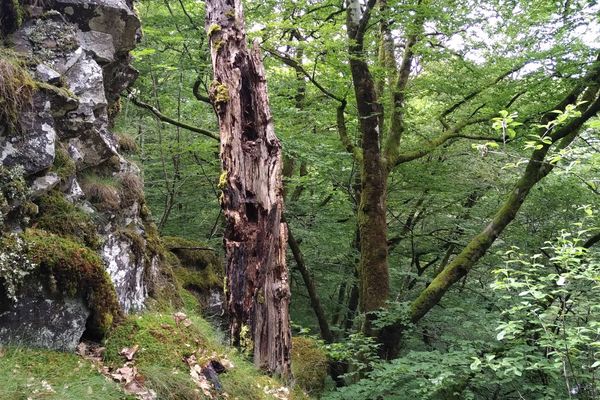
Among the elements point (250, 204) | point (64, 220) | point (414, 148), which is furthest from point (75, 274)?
point (414, 148)

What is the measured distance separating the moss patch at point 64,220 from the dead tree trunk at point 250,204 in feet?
4.17

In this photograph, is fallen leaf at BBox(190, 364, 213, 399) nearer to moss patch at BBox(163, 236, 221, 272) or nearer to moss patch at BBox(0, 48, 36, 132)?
moss patch at BBox(0, 48, 36, 132)

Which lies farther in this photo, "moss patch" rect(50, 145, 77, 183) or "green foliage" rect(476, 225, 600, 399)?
"moss patch" rect(50, 145, 77, 183)

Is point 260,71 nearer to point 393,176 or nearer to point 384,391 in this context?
point 384,391

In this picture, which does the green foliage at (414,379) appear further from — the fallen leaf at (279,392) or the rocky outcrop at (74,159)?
the rocky outcrop at (74,159)

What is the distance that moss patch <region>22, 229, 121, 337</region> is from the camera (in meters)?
3.06

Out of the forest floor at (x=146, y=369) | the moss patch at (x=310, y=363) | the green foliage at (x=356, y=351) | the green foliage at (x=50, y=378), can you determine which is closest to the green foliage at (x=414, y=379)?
the green foliage at (x=356, y=351)

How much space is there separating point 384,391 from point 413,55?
18.3ft

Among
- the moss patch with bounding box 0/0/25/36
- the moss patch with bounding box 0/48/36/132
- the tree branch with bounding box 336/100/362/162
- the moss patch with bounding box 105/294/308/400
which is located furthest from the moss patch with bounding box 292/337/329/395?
the moss patch with bounding box 0/0/25/36

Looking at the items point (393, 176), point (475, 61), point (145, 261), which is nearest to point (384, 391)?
point (145, 261)

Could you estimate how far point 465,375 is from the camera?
541cm

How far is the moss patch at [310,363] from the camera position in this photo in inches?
253

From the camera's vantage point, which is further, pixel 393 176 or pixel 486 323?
pixel 393 176

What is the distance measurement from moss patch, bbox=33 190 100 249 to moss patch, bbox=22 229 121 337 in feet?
0.68
